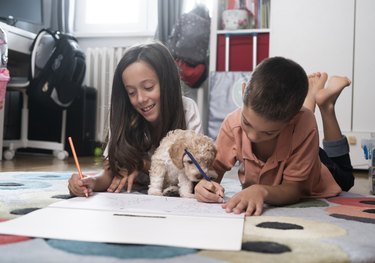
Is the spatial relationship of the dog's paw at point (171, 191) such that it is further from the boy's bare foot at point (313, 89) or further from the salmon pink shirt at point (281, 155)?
the boy's bare foot at point (313, 89)

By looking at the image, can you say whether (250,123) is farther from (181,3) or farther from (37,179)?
(181,3)

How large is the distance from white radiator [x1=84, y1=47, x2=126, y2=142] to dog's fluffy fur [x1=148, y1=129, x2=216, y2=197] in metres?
2.15

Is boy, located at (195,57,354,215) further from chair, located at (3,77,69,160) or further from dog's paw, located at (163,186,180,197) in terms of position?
chair, located at (3,77,69,160)

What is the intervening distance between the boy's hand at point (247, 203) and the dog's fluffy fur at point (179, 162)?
15cm

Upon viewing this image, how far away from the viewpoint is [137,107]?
1287 millimetres

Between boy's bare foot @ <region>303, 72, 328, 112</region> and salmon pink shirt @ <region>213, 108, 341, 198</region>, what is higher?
boy's bare foot @ <region>303, 72, 328, 112</region>

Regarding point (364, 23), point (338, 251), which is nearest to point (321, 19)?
point (364, 23)

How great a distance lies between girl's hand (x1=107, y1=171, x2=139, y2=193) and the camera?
3.92 feet

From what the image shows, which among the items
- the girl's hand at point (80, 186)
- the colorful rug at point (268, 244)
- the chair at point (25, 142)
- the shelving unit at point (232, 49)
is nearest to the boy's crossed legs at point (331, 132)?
the colorful rug at point (268, 244)

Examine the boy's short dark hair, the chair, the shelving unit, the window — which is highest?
the window

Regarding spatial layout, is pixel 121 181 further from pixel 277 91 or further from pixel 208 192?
pixel 277 91

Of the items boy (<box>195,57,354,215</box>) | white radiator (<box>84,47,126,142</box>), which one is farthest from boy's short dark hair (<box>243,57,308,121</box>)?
white radiator (<box>84,47,126,142</box>)

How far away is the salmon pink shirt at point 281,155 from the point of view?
1.05m

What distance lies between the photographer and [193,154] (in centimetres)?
102
